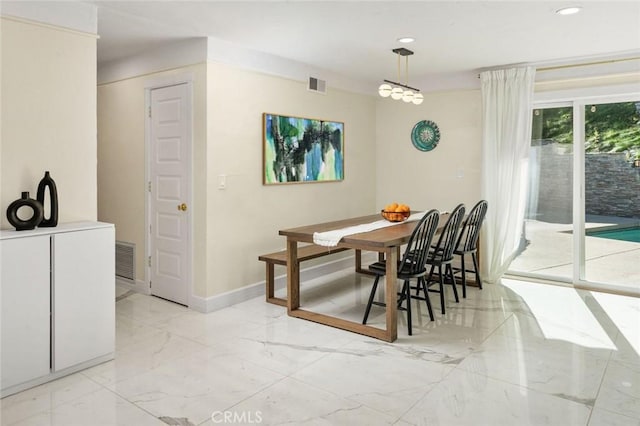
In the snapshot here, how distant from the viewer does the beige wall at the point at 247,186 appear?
4137 millimetres

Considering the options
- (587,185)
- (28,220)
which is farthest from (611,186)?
(28,220)

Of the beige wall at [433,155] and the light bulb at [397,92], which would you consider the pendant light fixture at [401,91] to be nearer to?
the light bulb at [397,92]

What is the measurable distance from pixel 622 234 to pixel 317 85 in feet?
11.7

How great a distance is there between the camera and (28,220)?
2.79 meters

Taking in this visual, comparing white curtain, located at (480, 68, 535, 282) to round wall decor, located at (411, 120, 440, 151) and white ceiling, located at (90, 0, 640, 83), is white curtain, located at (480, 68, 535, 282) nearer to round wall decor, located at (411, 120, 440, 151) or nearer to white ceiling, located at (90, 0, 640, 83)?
white ceiling, located at (90, 0, 640, 83)

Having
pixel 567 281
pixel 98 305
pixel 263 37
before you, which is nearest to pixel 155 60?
pixel 263 37

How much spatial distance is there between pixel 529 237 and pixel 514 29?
2476 mm

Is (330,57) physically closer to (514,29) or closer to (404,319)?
(514,29)

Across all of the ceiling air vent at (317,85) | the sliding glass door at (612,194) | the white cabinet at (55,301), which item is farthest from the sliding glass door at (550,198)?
the white cabinet at (55,301)

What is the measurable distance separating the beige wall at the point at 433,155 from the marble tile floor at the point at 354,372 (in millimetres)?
1848

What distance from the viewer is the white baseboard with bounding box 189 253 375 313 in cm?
413

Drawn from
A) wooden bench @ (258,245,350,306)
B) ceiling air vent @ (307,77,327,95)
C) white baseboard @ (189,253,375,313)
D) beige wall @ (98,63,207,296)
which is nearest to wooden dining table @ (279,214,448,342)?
wooden bench @ (258,245,350,306)

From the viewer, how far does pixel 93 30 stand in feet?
10.5

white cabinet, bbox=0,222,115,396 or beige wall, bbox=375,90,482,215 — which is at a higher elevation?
beige wall, bbox=375,90,482,215
